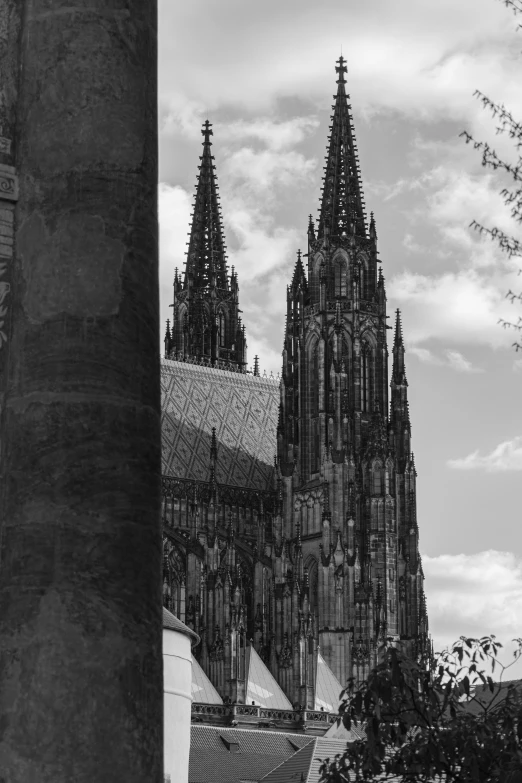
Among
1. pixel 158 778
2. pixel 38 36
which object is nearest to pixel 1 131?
pixel 38 36

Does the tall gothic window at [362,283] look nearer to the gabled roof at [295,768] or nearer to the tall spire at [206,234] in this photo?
the tall spire at [206,234]

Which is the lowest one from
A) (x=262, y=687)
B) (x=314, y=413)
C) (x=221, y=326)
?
(x=262, y=687)

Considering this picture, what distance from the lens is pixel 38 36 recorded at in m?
7.57

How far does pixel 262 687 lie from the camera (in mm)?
69062

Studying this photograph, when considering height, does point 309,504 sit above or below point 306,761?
above

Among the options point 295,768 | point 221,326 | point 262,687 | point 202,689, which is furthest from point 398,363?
point 295,768

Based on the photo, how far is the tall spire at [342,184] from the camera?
250 feet

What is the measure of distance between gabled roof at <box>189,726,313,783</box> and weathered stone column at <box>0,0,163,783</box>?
50659 mm

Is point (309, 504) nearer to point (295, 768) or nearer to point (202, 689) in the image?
point (202, 689)

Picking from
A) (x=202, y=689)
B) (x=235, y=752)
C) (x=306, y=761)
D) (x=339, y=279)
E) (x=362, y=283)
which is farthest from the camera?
(x=339, y=279)

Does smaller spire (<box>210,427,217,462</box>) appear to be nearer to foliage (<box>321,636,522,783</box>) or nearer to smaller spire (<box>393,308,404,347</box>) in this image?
smaller spire (<box>393,308,404,347</box>)

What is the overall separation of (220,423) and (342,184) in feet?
43.6

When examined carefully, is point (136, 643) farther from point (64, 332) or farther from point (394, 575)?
point (394, 575)

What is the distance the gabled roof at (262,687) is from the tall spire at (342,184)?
807 inches
